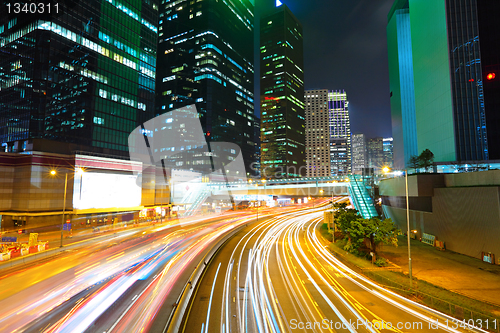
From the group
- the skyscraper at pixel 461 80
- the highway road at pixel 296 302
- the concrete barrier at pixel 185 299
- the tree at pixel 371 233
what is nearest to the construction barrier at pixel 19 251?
the concrete barrier at pixel 185 299

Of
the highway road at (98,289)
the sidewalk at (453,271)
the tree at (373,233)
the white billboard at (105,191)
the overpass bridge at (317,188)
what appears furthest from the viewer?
the white billboard at (105,191)

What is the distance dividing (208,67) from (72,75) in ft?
249

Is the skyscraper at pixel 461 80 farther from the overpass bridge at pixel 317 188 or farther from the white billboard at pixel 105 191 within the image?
the white billboard at pixel 105 191

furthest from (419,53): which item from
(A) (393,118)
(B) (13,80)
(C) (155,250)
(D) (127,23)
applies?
(B) (13,80)

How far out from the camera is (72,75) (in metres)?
77.5

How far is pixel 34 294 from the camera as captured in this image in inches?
649

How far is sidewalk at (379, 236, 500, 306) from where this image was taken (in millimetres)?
18456

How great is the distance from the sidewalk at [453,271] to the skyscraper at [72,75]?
71.0 meters

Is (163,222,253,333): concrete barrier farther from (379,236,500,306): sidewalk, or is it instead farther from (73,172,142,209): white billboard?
(73,172,142,209): white billboard

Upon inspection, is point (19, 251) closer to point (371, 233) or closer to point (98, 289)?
point (98, 289)

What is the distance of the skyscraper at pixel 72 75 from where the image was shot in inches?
2879

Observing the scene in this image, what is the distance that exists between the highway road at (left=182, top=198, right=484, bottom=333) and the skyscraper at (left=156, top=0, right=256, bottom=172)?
390 feet

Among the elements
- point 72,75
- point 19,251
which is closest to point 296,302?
point 19,251

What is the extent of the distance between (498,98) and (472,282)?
61.4 metres
